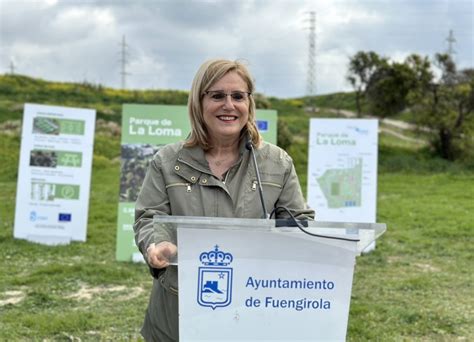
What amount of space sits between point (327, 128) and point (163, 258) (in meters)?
6.80

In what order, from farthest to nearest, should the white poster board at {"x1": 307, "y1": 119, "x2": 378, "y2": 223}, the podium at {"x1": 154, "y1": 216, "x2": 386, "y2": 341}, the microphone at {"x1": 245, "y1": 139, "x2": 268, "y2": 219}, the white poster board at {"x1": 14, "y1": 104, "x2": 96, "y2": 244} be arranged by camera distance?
the white poster board at {"x1": 14, "y1": 104, "x2": 96, "y2": 244}, the white poster board at {"x1": 307, "y1": 119, "x2": 378, "y2": 223}, the microphone at {"x1": 245, "y1": 139, "x2": 268, "y2": 219}, the podium at {"x1": 154, "y1": 216, "x2": 386, "y2": 341}

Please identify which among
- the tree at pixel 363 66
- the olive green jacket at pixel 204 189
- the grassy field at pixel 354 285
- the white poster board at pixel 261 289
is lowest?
the grassy field at pixel 354 285

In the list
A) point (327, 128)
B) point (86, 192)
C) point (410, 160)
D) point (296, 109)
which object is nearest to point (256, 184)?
point (327, 128)

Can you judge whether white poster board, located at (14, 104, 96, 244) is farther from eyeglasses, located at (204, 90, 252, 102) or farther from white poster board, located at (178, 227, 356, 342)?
white poster board, located at (178, 227, 356, 342)

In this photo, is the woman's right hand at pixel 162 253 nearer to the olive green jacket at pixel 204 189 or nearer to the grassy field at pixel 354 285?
the olive green jacket at pixel 204 189

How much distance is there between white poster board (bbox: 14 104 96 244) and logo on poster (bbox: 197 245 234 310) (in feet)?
24.4

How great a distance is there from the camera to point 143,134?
7.27 metres

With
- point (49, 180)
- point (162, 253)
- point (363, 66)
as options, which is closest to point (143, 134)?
point (49, 180)

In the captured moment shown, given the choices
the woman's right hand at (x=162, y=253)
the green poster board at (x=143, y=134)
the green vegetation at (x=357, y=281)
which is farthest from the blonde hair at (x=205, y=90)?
the green poster board at (x=143, y=134)

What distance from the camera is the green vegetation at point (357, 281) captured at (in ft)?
16.8

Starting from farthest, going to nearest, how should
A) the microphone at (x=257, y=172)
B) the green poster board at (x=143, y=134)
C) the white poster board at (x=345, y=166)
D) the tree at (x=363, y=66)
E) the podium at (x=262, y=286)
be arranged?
the tree at (x=363, y=66) → the white poster board at (x=345, y=166) → the green poster board at (x=143, y=134) → the microphone at (x=257, y=172) → the podium at (x=262, y=286)

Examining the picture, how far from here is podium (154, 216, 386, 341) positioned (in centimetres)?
186

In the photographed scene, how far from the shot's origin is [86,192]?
9.02 m

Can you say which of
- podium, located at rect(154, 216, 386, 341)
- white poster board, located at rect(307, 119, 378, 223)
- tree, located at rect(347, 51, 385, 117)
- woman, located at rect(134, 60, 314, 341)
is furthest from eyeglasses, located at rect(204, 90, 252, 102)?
tree, located at rect(347, 51, 385, 117)
